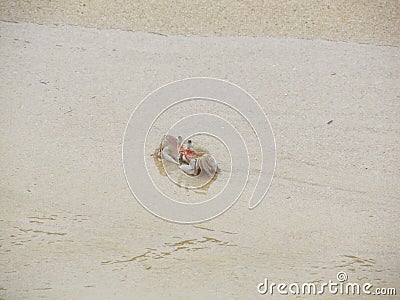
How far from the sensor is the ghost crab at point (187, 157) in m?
1.86

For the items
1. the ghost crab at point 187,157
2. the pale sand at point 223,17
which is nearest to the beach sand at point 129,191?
the pale sand at point 223,17

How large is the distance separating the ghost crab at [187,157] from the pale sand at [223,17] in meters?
0.53

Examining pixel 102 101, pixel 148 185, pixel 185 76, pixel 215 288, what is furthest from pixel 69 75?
pixel 215 288

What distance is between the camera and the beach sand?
1672 mm

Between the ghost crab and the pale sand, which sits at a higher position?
the pale sand

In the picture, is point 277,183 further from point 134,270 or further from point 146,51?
point 146,51

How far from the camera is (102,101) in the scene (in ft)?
6.77

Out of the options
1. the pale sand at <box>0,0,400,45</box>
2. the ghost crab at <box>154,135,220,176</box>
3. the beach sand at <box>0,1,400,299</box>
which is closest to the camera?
the beach sand at <box>0,1,400,299</box>

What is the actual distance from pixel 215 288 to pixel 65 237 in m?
0.42

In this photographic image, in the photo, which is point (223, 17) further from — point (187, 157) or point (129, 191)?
point (129, 191)

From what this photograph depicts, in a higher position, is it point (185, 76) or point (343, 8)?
point (343, 8)

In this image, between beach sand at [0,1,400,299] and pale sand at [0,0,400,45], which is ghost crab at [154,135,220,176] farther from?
pale sand at [0,0,400,45]

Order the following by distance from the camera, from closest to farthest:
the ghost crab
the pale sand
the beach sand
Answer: the beach sand
the ghost crab
the pale sand

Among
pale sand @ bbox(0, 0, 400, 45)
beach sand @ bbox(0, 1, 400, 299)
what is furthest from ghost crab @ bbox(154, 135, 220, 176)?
pale sand @ bbox(0, 0, 400, 45)
